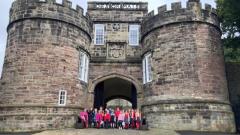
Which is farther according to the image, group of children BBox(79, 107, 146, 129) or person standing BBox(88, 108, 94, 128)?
person standing BBox(88, 108, 94, 128)

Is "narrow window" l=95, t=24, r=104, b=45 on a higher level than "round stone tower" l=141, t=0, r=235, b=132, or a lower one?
higher

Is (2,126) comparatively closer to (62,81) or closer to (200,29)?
(62,81)

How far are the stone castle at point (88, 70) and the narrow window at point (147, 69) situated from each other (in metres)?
0.07

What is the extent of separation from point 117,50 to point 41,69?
253 inches

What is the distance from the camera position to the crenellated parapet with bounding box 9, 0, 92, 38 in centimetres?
1574

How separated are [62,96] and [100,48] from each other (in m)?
5.65

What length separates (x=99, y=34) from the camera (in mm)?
20000

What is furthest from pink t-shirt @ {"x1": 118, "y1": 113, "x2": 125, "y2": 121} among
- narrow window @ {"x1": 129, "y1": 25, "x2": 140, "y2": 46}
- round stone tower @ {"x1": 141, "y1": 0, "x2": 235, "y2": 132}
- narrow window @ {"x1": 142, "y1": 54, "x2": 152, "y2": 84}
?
narrow window @ {"x1": 129, "y1": 25, "x2": 140, "y2": 46}

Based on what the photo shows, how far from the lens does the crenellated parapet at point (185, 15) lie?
16.2 meters

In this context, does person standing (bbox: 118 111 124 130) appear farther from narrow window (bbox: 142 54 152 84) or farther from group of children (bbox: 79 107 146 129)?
narrow window (bbox: 142 54 152 84)

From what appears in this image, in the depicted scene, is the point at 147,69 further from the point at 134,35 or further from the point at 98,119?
the point at 98,119

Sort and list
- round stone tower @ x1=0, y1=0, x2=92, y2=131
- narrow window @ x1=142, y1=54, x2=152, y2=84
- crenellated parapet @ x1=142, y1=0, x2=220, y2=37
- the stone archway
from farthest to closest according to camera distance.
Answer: the stone archway
narrow window @ x1=142, y1=54, x2=152, y2=84
crenellated parapet @ x1=142, y1=0, x2=220, y2=37
round stone tower @ x1=0, y1=0, x2=92, y2=131

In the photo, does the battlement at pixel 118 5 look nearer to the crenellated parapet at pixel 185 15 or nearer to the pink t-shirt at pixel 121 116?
the crenellated parapet at pixel 185 15

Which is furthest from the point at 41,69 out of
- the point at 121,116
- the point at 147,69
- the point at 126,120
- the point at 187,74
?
the point at 187,74
